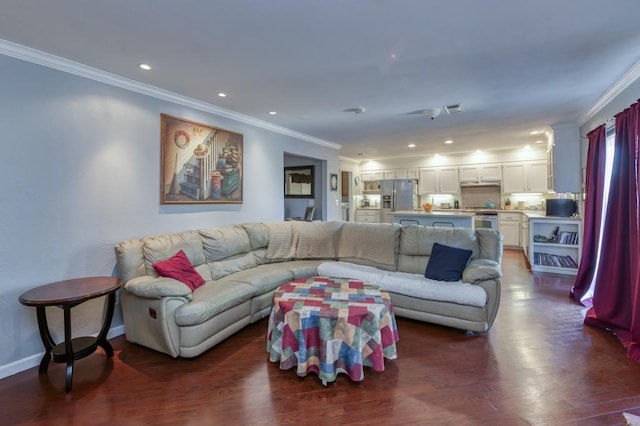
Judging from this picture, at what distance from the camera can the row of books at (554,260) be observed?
5.05 metres

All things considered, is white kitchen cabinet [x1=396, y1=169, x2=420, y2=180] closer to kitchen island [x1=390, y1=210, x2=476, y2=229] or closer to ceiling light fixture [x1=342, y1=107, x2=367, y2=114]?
kitchen island [x1=390, y1=210, x2=476, y2=229]

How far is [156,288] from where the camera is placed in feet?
8.01

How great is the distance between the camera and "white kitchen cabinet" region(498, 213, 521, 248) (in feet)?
23.6

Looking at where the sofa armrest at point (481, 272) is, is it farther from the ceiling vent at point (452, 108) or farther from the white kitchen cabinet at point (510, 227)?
the white kitchen cabinet at point (510, 227)

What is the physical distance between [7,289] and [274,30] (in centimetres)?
277

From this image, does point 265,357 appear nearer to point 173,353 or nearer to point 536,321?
point 173,353

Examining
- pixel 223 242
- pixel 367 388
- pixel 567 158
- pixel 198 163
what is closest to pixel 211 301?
pixel 223 242

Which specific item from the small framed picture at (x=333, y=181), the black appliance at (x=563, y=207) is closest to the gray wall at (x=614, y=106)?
the black appliance at (x=563, y=207)

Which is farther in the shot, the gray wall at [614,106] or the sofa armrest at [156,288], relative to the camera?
the gray wall at [614,106]

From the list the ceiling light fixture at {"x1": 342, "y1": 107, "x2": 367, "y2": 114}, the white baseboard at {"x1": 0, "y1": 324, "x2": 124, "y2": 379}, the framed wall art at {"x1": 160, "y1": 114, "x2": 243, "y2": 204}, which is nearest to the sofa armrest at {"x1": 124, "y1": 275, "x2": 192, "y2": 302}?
the white baseboard at {"x1": 0, "y1": 324, "x2": 124, "y2": 379}

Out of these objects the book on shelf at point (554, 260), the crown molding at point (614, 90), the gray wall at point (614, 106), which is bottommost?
the book on shelf at point (554, 260)

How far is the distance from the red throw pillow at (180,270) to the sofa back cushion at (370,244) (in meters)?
1.92

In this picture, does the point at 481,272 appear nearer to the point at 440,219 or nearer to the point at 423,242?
the point at 423,242

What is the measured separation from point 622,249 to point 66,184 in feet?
16.8
